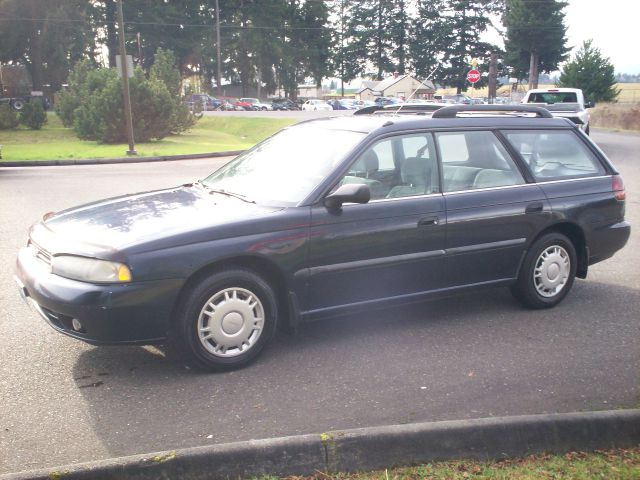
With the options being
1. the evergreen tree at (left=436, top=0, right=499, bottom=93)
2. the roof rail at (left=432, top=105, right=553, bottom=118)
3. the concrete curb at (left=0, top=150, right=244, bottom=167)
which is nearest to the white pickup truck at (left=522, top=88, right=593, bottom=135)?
the concrete curb at (left=0, top=150, right=244, bottom=167)

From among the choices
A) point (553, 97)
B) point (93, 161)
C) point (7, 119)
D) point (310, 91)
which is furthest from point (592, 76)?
point (310, 91)

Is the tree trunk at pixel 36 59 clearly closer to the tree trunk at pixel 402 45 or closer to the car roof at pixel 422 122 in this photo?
the tree trunk at pixel 402 45

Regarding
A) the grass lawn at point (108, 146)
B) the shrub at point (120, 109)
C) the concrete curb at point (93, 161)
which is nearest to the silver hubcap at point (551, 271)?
the concrete curb at point (93, 161)

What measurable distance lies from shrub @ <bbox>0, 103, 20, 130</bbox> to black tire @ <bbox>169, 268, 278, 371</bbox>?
29.4 m

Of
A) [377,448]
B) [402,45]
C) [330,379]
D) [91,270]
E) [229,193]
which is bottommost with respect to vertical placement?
[330,379]

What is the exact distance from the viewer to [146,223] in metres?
4.32

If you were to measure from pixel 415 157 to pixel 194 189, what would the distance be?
176 cm

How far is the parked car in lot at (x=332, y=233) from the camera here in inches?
159

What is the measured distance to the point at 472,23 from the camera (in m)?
87.2

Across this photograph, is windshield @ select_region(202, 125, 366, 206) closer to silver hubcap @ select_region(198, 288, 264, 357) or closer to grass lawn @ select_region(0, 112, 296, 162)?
silver hubcap @ select_region(198, 288, 264, 357)

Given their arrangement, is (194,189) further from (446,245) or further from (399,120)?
(446,245)

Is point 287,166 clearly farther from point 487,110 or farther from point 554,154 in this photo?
point 554,154

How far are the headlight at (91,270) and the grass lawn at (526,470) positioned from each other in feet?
5.27

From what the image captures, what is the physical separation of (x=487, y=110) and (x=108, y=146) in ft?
64.7
